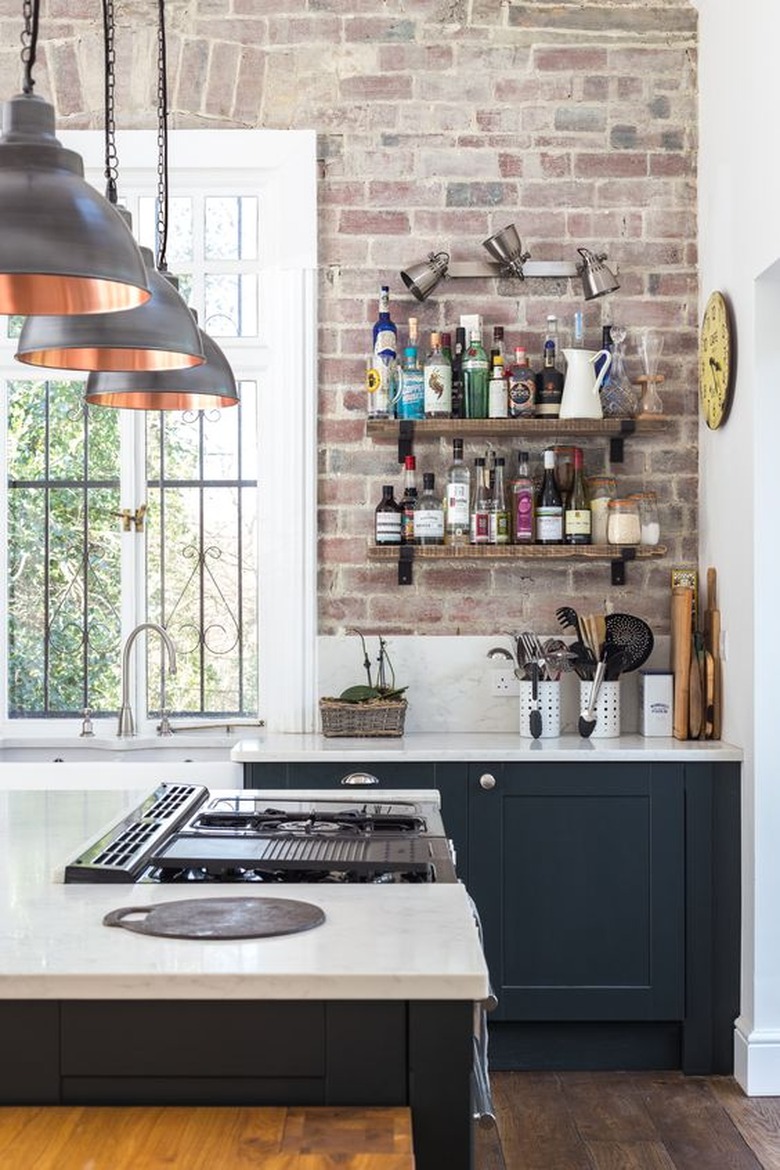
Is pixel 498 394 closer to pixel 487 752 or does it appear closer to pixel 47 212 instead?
pixel 487 752

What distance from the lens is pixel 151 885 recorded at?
2256mm

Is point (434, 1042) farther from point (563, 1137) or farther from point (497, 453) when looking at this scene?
point (497, 453)

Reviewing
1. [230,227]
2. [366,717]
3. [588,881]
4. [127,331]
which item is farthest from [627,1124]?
[230,227]

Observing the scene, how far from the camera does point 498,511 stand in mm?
4746

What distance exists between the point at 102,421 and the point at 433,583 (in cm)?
133

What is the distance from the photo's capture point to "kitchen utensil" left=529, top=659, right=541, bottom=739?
456 cm

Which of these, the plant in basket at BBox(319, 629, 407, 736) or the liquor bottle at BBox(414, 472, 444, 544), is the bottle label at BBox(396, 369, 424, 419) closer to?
the liquor bottle at BBox(414, 472, 444, 544)

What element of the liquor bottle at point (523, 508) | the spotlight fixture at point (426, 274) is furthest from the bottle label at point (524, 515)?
the spotlight fixture at point (426, 274)

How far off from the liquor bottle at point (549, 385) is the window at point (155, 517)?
0.97m

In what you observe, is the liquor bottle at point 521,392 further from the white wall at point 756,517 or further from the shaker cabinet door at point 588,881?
the shaker cabinet door at point 588,881

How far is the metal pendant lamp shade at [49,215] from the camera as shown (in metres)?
1.79

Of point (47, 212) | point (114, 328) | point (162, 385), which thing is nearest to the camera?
point (47, 212)

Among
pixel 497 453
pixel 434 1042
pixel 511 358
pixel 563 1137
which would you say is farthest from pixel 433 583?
pixel 434 1042

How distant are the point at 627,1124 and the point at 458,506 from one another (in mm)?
2003
